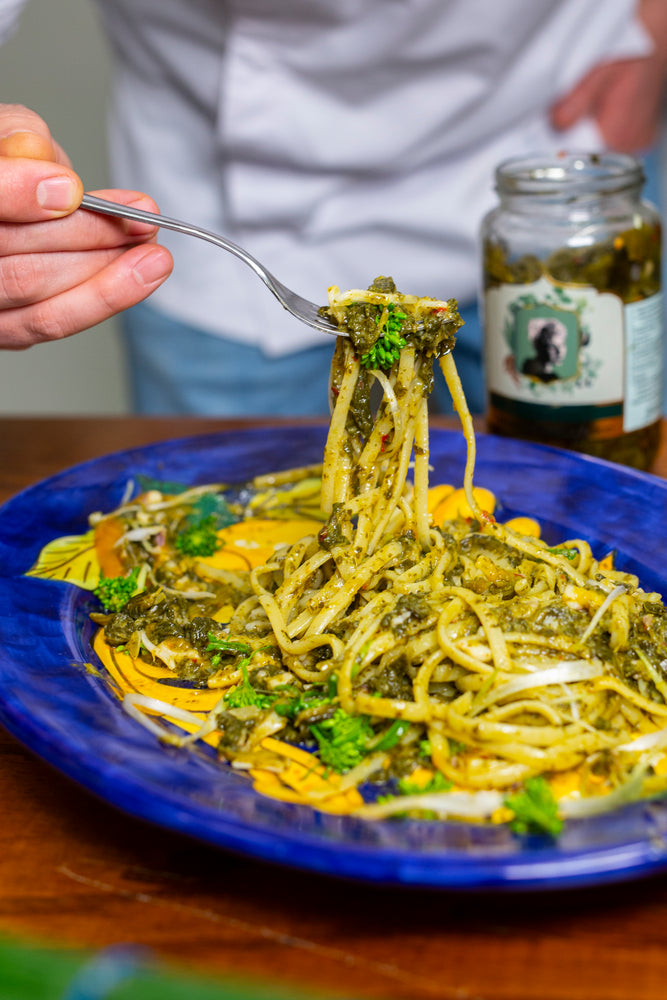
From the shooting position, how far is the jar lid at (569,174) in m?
2.56

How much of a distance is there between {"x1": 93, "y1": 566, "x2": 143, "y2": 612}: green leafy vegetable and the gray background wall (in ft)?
14.0

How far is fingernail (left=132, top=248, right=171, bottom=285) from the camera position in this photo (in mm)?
2123

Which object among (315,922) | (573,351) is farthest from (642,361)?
(315,922)

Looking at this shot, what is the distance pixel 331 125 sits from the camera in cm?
328

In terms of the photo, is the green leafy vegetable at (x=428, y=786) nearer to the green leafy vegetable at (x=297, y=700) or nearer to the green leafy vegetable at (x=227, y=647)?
the green leafy vegetable at (x=297, y=700)

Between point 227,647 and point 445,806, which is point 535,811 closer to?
point 445,806

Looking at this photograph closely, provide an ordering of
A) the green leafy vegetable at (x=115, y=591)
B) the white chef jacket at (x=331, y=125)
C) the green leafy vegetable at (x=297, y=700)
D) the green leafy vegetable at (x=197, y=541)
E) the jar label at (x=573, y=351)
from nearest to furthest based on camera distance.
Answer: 1. the green leafy vegetable at (x=297, y=700)
2. the green leafy vegetable at (x=115, y=591)
3. the green leafy vegetable at (x=197, y=541)
4. the jar label at (x=573, y=351)
5. the white chef jacket at (x=331, y=125)

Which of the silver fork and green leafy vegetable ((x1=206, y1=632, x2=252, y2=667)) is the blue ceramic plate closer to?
green leafy vegetable ((x1=206, y1=632, x2=252, y2=667))

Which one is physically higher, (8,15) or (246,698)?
(8,15)

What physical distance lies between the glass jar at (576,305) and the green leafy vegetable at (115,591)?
1221 millimetres

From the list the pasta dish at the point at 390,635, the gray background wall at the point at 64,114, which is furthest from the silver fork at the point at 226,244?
the gray background wall at the point at 64,114

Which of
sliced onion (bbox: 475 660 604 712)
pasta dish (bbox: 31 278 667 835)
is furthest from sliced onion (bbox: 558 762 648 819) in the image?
sliced onion (bbox: 475 660 604 712)

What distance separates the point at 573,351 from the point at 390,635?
3.68 feet

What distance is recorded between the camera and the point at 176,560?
241cm
